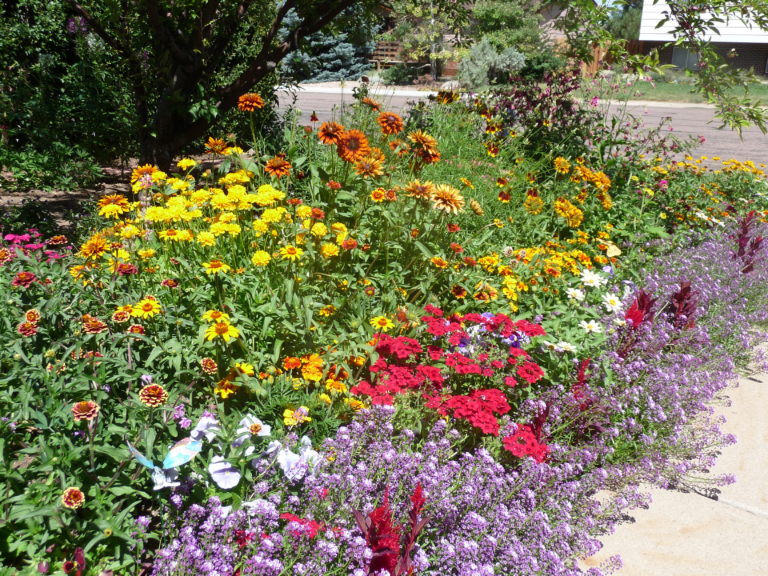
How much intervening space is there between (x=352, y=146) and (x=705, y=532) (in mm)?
2433

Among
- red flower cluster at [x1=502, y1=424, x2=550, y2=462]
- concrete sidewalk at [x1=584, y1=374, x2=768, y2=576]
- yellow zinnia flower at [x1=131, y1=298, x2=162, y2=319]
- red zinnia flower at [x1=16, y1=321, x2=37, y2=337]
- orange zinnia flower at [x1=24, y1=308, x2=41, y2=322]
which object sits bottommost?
concrete sidewalk at [x1=584, y1=374, x2=768, y2=576]

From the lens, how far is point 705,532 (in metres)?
2.46

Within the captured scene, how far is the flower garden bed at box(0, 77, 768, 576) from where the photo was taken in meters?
1.79

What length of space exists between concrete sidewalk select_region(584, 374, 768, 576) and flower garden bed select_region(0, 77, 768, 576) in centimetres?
12

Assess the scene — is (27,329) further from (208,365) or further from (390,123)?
(390,123)

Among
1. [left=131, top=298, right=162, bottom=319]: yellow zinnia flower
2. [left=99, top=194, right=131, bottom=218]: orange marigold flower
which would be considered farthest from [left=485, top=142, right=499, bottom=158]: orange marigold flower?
[left=131, top=298, right=162, bottom=319]: yellow zinnia flower

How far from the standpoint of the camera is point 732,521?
2.54 meters

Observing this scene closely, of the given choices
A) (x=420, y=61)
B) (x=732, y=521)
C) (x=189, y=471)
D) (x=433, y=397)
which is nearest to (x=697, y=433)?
(x=732, y=521)

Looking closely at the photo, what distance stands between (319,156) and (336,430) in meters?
3.39

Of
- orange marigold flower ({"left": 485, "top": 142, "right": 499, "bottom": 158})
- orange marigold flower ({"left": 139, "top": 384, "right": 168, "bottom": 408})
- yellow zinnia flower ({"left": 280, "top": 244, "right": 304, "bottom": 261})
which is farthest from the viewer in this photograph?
orange marigold flower ({"left": 485, "top": 142, "right": 499, "bottom": 158})

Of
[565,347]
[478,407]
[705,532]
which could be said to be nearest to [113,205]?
[478,407]

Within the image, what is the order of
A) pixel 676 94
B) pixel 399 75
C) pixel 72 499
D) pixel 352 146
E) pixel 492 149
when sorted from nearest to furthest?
pixel 72 499, pixel 352 146, pixel 492 149, pixel 676 94, pixel 399 75

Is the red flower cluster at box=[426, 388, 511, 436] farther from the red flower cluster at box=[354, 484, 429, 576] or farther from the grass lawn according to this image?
the grass lawn

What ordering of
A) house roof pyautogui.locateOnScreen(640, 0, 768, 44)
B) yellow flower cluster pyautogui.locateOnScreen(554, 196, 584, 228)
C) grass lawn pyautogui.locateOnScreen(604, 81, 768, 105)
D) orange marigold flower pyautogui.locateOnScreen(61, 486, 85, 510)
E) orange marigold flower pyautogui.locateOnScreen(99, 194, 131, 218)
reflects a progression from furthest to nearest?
house roof pyautogui.locateOnScreen(640, 0, 768, 44)
grass lawn pyautogui.locateOnScreen(604, 81, 768, 105)
yellow flower cluster pyautogui.locateOnScreen(554, 196, 584, 228)
orange marigold flower pyautogui.locateOnScreen(99, 194, 131, 218)
orange marigold flower pyautogui.locateOnScreen(61, 486, 85, 510)
